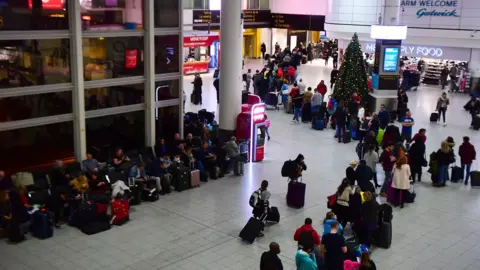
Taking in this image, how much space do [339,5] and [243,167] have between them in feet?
67.5

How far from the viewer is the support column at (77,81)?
50.0 feet

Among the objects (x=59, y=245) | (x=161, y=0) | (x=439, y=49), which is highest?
(x=161, y=0)

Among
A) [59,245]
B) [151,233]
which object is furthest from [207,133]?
[59,245]

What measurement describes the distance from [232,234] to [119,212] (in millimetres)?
2619

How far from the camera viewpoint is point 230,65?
734 inches

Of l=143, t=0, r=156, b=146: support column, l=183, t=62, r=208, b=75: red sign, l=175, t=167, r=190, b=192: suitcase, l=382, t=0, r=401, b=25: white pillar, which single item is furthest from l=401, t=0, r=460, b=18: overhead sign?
l=175, t=167, r=190, b=192: suitcase

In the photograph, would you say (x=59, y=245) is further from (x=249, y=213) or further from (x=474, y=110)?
(x=474, y=110)

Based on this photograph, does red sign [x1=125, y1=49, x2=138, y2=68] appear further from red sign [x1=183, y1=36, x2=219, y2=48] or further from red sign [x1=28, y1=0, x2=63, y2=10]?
red sign [x1=183, y1=36, x2=219, y2=48]

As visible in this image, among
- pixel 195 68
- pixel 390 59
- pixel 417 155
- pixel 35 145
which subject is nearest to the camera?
pixel 35 145

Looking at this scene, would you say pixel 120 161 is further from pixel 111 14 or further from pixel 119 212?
pixel 111 14

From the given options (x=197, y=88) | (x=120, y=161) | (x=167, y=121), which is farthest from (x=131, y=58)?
(x=197, y=88)

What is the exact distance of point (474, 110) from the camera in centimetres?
2439

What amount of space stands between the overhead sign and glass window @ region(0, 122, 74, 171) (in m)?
22.8

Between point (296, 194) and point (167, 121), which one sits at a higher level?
point (167, 121)
